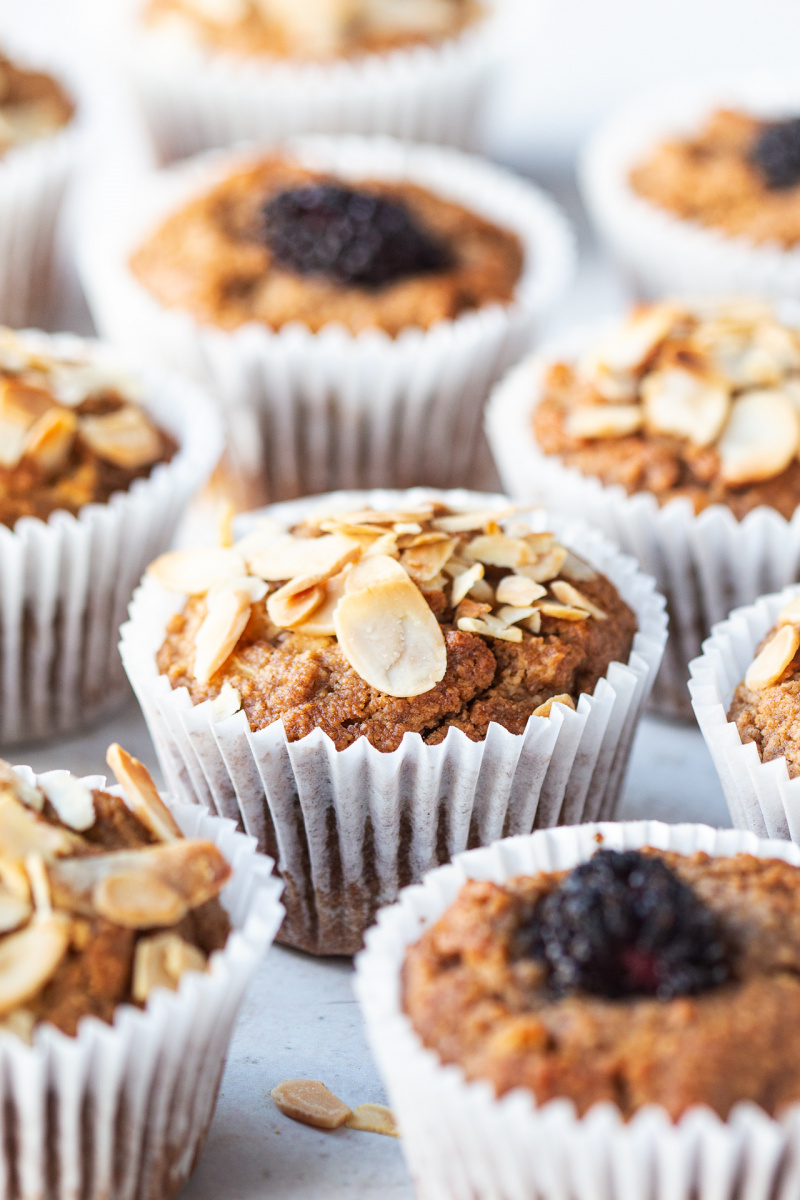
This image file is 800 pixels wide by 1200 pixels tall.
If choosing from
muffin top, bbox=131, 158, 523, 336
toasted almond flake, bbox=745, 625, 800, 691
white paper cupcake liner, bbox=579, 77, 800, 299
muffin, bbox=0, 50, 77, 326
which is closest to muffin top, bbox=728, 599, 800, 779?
toasted almond flake, bbox=745, 625, 800, 691

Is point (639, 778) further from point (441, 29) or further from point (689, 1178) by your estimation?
point (441, 29)

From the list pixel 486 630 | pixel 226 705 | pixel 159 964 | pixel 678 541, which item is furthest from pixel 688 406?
pixel 159 964

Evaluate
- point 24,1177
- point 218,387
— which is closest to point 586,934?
point 24,1177

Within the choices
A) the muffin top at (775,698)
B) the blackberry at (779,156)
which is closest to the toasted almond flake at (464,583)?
the muffin top at (775,698)

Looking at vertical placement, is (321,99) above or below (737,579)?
above

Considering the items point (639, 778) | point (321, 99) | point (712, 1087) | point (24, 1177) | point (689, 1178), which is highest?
point (321, 99)

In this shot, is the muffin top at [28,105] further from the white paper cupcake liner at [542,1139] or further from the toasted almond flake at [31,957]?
the white paper cupcake liner at [542,1139]
